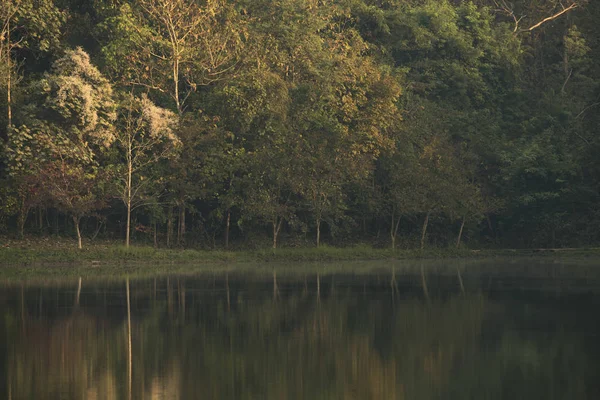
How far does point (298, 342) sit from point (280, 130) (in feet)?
107

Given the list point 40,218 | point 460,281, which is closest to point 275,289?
point 460,281

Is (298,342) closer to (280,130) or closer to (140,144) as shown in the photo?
(140,144)

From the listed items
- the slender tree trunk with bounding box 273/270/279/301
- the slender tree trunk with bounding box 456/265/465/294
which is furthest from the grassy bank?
the slender tree trunk with bounding box 456/265/465/294

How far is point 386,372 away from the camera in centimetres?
1486

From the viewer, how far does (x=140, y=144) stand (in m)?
46.1

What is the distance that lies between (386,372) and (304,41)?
132 ft

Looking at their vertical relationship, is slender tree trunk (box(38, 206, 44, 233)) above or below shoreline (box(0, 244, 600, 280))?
above

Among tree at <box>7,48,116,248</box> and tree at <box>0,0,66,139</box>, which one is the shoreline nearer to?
tree at <box>7,48,116,248</box>

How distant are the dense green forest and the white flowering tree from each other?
0.13m

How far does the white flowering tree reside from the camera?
150ft

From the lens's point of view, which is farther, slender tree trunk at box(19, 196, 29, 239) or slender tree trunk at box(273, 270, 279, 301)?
slender tree trunk at box(19, 196, 29, 239)

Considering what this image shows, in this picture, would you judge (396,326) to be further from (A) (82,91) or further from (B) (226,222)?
(B) (226,222)

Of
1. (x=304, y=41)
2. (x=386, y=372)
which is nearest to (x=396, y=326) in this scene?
(x=386, y=372)

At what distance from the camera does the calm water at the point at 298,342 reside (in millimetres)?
13688
